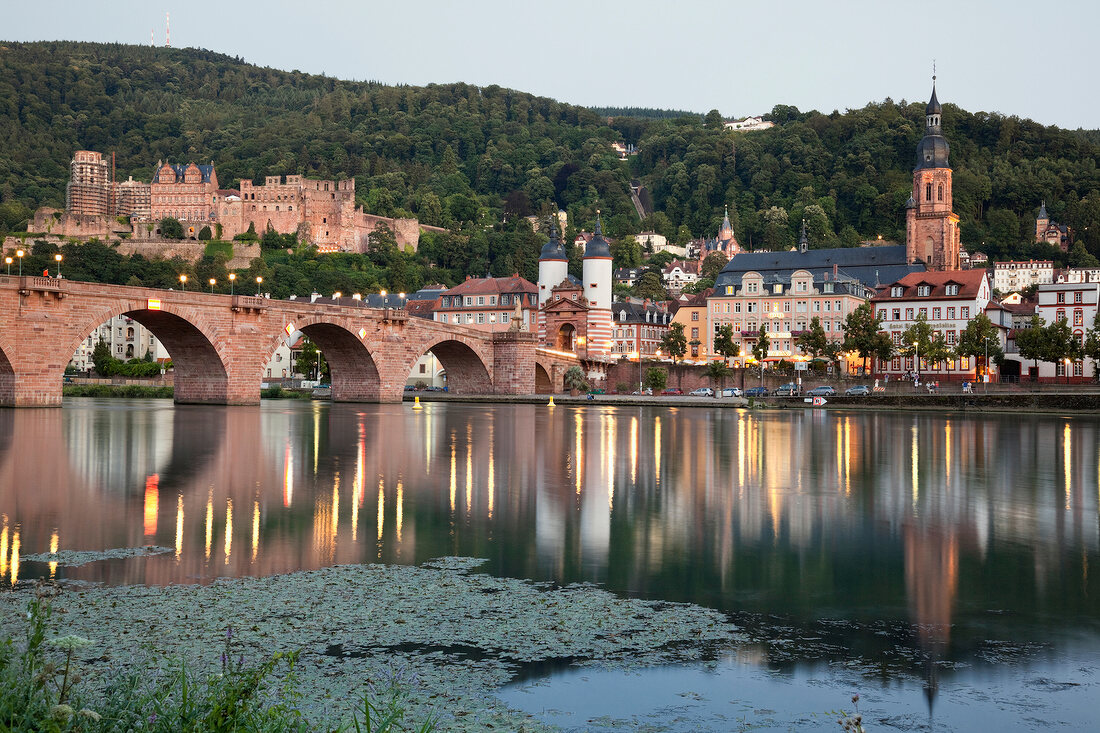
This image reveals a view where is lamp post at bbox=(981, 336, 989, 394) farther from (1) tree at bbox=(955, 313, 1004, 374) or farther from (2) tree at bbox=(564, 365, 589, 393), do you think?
(2) tree at bbox=(564, 365, 589, 393)

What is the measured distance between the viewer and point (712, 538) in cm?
1323

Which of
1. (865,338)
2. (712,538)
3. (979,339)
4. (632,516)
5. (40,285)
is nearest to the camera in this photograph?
(712,538)

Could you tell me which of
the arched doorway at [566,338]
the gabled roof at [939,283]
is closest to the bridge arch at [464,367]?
the arched doorway at [566,338]

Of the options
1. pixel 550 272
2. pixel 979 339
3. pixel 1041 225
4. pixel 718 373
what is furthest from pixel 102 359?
pixel 1041 225

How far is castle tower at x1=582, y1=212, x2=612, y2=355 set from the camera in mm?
83688

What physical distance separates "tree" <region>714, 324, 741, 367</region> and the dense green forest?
4477cm

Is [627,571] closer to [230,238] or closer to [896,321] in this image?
[896,321]

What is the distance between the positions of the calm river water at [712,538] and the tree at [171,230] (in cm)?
10815

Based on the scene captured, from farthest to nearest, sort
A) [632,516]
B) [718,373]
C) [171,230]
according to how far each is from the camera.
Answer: [171,230] < [718,373] < [632,516]

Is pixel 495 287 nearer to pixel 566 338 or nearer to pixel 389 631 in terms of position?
pixel 566 338

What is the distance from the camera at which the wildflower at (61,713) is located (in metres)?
4.62

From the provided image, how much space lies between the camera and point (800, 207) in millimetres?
140875

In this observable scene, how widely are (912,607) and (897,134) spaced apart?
147m

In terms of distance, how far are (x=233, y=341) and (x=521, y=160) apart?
132 m
